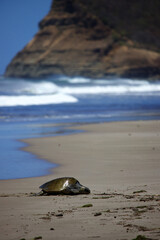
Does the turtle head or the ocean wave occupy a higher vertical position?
the ocean wave

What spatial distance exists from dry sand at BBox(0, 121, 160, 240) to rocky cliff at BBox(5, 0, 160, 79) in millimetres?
95979

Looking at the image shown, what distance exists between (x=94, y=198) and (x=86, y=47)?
107185 mm

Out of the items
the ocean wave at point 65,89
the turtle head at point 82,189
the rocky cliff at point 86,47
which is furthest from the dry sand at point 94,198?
the rocky cliff at point 86,47

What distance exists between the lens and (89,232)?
15.9 ft

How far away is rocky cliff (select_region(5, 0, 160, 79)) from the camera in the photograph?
110m

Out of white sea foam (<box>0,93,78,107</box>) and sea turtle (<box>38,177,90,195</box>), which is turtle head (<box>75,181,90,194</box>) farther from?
white sea foam (<box>0,93,78,107</box>)

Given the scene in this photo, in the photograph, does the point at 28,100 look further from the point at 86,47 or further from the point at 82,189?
the point at 86,47

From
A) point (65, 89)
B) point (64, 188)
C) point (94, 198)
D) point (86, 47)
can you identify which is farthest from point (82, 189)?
point (86, 47)

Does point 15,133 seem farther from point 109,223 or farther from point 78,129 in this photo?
point 109,223

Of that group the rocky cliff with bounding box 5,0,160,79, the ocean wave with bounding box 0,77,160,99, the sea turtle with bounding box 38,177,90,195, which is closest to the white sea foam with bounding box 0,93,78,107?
the ocean wave with bounding box 0,77,160,99

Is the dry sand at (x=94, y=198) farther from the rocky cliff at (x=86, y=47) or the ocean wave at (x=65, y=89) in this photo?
the rocky cliff at (x=86, y=47)

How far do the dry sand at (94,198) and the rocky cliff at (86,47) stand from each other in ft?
315

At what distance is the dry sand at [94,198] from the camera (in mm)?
4930

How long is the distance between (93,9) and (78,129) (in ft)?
361
